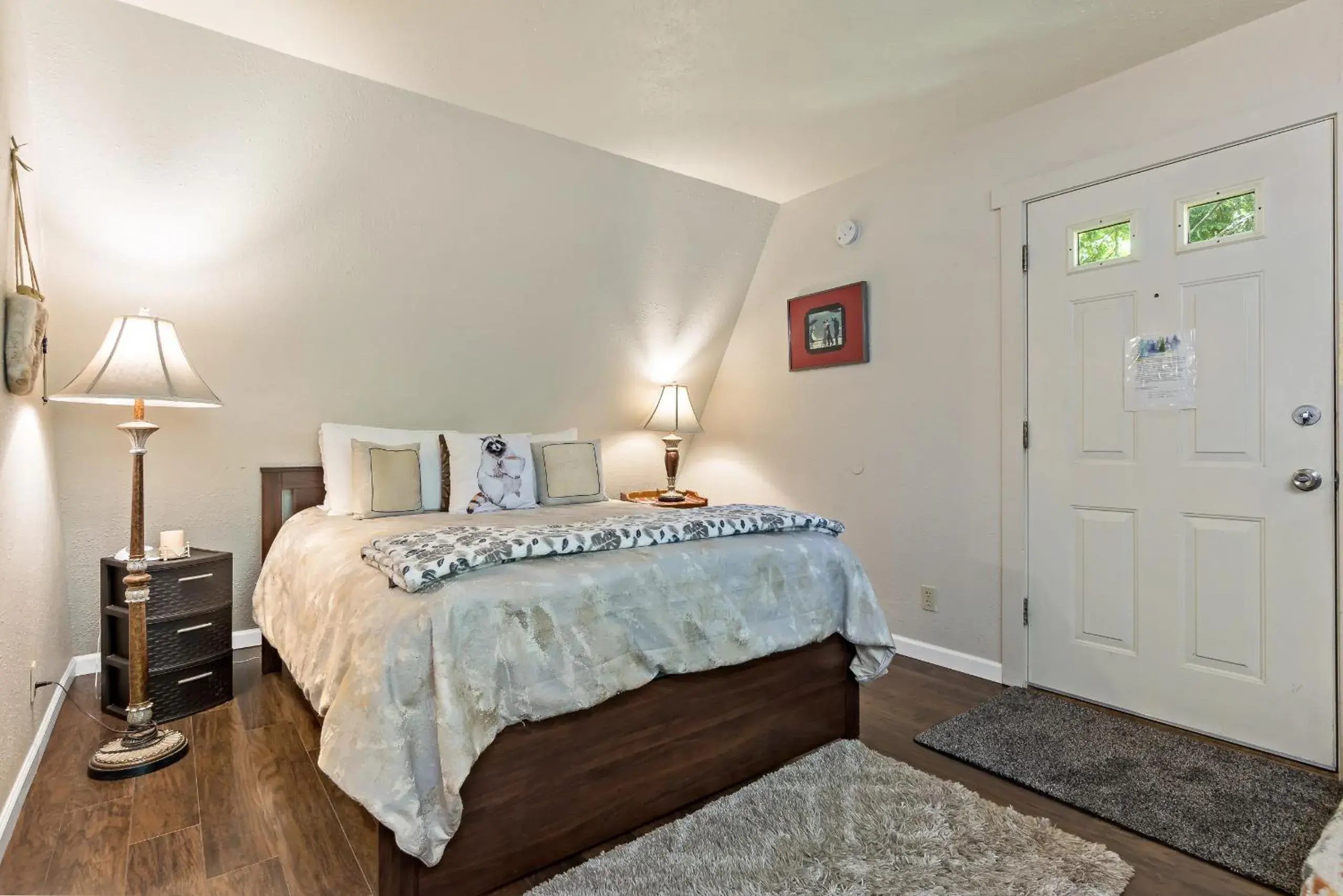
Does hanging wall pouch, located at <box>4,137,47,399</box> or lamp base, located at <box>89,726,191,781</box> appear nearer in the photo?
hanging wall pouch, located at <box>4,137,47,399</box>

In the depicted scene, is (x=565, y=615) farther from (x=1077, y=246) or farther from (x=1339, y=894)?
(x=1077, y=246)

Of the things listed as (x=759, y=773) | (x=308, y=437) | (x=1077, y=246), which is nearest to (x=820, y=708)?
(x=759, y=773)

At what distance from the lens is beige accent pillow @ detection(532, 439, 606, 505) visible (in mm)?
3305

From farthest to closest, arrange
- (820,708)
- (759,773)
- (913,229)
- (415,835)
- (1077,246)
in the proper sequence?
(913,229), (1077,246), (820,708), (759,773), (415,835)

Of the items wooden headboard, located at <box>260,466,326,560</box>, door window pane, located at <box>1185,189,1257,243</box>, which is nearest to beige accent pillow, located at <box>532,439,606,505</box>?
wooden headboard, located at <box>260,466,326,560</box>

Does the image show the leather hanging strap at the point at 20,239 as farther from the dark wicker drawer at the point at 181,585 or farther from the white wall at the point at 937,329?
the white wall at the point at 937,329

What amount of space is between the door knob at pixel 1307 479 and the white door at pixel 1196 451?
0.04 ft

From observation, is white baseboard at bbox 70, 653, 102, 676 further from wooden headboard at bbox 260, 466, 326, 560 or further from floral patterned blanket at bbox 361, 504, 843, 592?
floral patterned blanket at bbox 361, 504, 843, 592

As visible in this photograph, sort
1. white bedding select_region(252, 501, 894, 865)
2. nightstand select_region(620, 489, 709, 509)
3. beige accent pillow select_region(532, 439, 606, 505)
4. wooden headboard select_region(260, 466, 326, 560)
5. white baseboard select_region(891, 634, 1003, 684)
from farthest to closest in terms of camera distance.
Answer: nightstand select_region(620, 489, 709, 509) < beige accent pillow select_region(532, 439, 606, 505) < wooden headboard select_region(260, 466, 326, 560) < white baseboard select_region(891, 634, 1003, 684) < white bedding select_region(252, 501, 894, 865)

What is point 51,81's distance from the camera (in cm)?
206

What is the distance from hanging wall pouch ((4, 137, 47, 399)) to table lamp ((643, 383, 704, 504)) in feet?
8.97

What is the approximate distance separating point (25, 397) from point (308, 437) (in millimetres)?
1170

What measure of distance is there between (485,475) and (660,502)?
3.60 feet

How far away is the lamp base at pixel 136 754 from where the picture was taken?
77.4 inches
